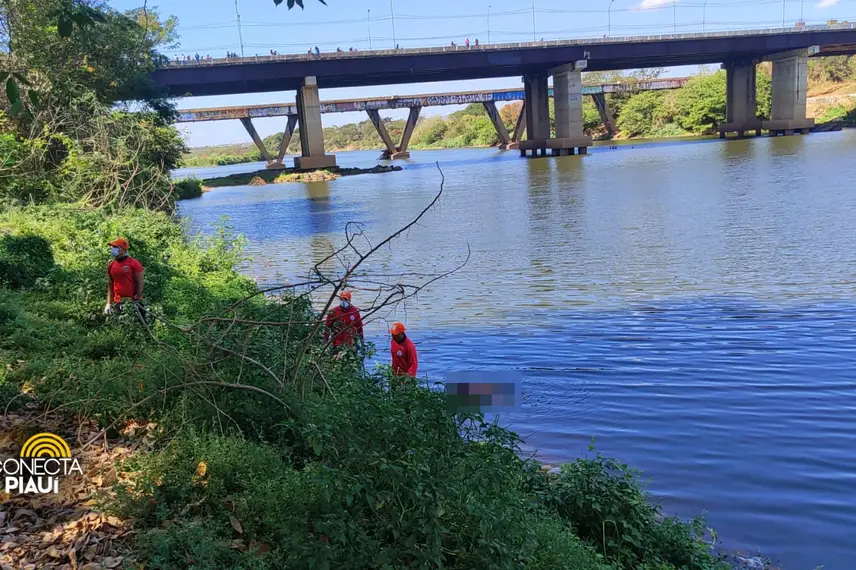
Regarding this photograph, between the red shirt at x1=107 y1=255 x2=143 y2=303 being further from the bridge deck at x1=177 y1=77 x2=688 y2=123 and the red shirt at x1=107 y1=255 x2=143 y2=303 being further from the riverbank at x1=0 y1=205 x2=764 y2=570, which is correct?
the bridge deck at x1=177 y1=77 x2=688 y2=123

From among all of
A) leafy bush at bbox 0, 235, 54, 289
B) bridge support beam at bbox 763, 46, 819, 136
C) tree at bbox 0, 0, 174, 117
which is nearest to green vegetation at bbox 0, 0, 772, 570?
leafy bush at bbox 0, 235, 54, 289

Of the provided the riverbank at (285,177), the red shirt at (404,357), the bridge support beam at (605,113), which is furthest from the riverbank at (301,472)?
the bridge support beam at (605,113)

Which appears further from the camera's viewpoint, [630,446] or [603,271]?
[603,271]

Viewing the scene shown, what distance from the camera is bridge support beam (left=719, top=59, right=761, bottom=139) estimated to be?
3137 inches

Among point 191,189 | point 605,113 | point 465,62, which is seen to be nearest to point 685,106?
point 605,113

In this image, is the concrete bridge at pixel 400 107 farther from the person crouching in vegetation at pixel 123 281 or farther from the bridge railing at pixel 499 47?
the person crouching in vegetation at pixel 123 281

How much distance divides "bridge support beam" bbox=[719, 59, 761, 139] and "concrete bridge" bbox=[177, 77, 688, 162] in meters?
23.0

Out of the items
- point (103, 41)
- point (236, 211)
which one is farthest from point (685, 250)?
point (236, 211)

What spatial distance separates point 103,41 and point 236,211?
12785 mm

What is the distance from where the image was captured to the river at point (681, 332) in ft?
20.8

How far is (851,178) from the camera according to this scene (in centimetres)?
2938

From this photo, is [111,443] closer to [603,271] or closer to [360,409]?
[360,409]

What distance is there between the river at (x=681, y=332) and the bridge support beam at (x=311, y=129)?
41.4 m

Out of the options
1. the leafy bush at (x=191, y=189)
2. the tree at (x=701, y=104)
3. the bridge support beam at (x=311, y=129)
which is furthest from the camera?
the tree at (x=701, y=104)
